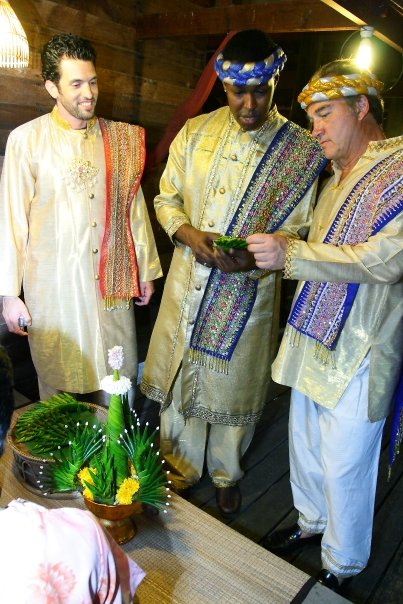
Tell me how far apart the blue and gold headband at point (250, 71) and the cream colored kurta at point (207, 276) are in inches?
8.0

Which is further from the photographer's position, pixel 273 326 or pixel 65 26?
pixel 65 26

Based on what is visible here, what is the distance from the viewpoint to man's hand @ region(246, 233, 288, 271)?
66.4 inches

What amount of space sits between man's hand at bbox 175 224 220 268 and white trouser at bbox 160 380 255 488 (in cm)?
63

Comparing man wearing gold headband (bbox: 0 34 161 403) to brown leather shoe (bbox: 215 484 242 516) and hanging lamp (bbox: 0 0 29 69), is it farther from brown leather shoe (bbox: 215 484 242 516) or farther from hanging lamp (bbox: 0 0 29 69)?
brown leather shoe (bbox: 215 484 242 516)

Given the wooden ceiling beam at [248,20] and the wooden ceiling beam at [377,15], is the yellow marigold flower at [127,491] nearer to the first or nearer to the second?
the wooden ceiling beam at [377,15]

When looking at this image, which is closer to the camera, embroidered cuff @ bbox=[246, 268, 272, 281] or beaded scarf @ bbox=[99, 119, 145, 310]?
embroidered cuff @ bbox=[246, 268, 272, 281]

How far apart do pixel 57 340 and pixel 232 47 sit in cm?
143

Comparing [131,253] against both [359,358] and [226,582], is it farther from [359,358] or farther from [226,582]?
[226,582]

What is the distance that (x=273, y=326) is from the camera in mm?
2275

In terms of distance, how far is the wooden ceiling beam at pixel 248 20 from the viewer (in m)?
2.95

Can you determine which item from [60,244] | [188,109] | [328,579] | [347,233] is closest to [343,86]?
[347,233]

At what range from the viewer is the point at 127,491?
1.44m

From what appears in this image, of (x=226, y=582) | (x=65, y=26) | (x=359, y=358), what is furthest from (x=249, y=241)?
(x=65, y=26)

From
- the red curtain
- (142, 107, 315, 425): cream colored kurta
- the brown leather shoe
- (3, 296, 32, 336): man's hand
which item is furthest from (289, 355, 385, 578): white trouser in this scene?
the red curtain
